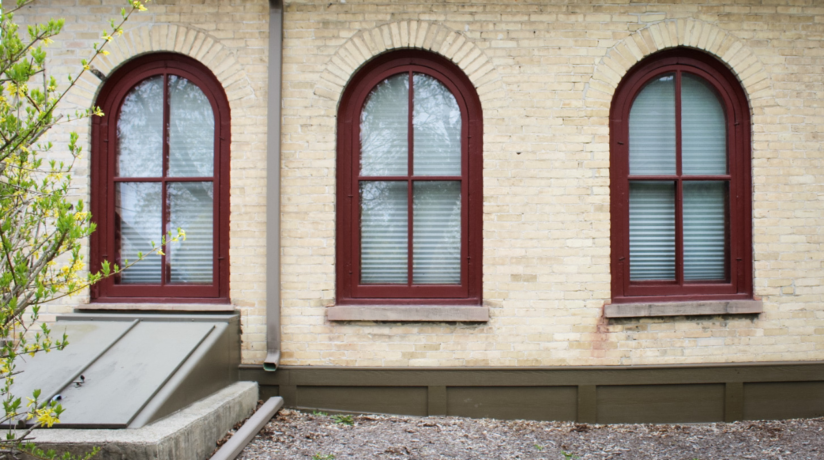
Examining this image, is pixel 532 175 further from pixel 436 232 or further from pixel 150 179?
pixel 150 179

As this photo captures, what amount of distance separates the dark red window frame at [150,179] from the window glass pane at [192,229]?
0.22ft

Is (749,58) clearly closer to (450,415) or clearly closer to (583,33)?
(583,33)

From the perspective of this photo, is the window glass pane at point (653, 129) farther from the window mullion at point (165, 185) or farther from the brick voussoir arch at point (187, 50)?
the window mullion at point (165, 185)

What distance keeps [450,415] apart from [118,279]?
3.20 meters

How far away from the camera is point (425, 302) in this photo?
4.71 metres

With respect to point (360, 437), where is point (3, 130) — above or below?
above

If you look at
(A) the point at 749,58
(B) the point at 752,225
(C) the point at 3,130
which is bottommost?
(B) the point at 752,225

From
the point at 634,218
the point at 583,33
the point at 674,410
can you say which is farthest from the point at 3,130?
the point at 674,410

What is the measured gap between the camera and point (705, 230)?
4895mm

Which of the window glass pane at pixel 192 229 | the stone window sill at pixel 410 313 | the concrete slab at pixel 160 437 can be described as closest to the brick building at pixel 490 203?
the stone window sill at pixel 410 313

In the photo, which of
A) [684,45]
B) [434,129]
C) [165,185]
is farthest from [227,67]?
[684,45]

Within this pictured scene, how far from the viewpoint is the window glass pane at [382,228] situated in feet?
15.8

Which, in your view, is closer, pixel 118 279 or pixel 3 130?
pixel 3 130

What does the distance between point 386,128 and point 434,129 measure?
43cm
